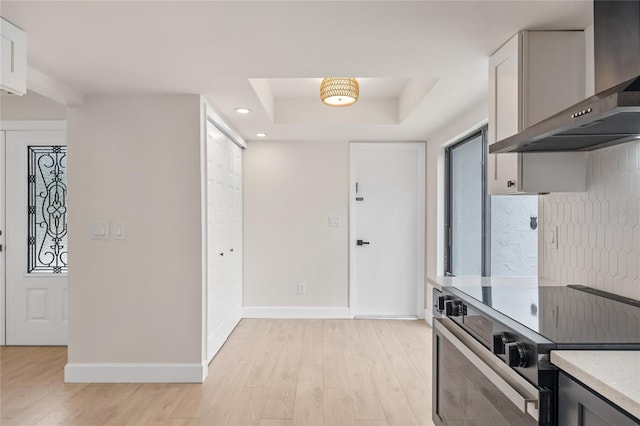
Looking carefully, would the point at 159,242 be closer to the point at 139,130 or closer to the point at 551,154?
the point at 139,130

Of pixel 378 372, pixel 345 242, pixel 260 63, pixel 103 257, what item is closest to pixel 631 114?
pixel 260 63

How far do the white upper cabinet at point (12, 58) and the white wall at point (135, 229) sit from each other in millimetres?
1068

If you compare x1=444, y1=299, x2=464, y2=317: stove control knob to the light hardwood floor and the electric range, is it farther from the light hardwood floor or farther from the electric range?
the light hardwood floor

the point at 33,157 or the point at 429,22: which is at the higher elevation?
the point at 429,22

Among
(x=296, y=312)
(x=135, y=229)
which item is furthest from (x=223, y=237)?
(x=296, y=312)

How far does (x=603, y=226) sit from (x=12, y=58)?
2825 millimetres

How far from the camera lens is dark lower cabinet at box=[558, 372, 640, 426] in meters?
0.87

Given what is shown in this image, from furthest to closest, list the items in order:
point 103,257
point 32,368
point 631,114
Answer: point 32,368
point 103,257
point 631,114

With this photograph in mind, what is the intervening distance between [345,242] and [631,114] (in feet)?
12.4

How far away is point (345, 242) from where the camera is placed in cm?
484

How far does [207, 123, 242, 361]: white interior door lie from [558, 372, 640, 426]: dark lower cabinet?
272 centimetres

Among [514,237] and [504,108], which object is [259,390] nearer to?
[514,237]

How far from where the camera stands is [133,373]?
118 inches

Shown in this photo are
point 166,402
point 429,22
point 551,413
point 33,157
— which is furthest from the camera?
Answer: point 33,157
